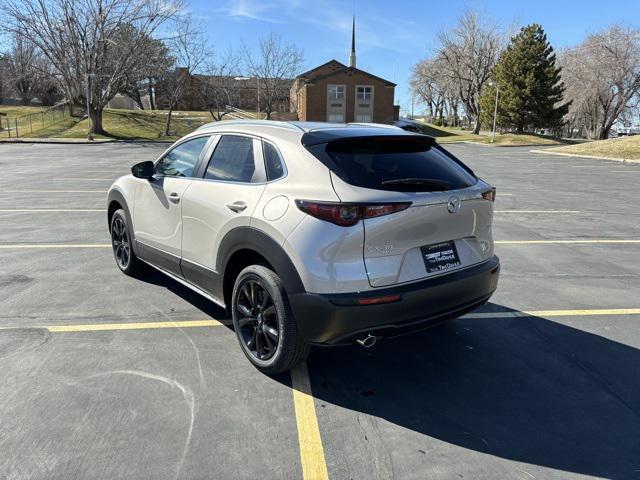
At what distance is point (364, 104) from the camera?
6350cm

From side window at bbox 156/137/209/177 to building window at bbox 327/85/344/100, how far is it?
6024 centimetres

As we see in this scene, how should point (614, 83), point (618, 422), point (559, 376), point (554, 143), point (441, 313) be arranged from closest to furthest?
point (618, 422), point (441, 313), point (559, 376), point (554, 143), point (614, 83)

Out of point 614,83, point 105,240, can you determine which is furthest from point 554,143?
point 105,240

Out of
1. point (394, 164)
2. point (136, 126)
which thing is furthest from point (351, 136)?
point (136, 126)

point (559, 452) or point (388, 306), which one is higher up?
point (388, 306)

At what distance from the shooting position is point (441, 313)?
10.8 feet

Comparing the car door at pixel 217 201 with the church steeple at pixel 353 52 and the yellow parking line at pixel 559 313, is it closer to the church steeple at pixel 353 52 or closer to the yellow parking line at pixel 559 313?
the yellow parking line at pixel 559 313

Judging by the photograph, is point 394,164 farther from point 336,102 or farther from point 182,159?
point 336,102

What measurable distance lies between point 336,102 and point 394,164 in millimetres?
61891

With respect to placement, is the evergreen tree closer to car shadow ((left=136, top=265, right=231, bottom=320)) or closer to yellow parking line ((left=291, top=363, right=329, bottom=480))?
Answer: car shadow ((left=136, top=265, right=231, bottom=320))

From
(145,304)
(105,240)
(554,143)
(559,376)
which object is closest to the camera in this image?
(559,376)

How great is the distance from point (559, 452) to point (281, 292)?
6.04ft

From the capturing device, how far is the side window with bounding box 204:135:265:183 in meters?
3.63

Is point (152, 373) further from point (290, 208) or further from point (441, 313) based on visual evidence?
point (441, 313)
